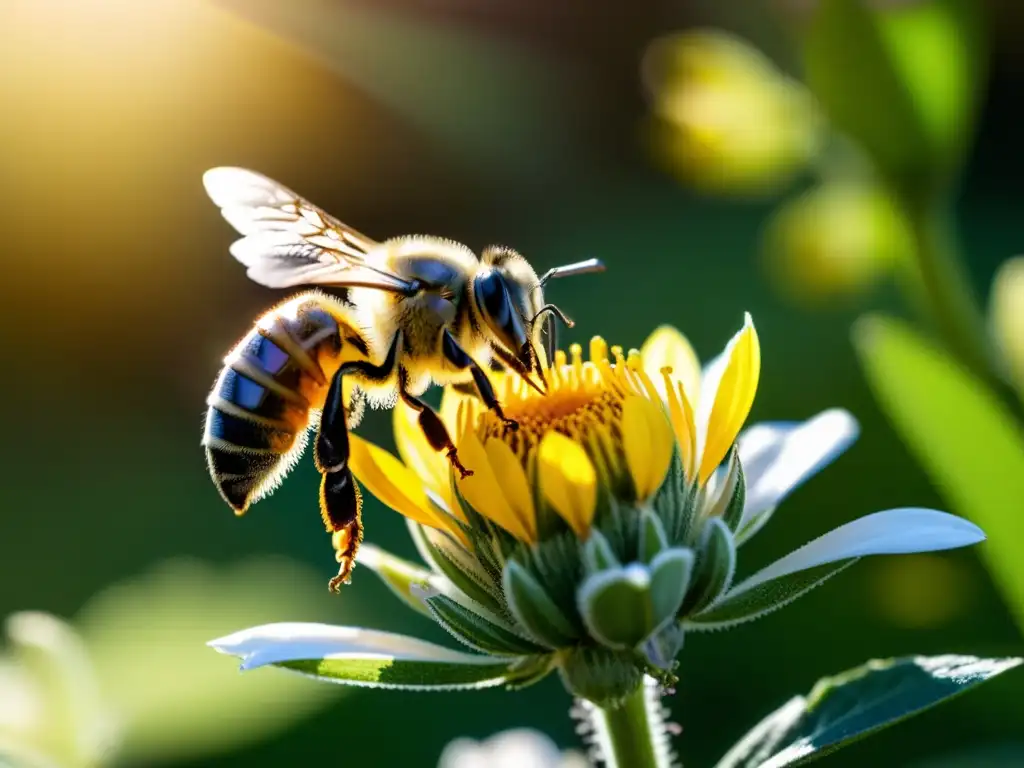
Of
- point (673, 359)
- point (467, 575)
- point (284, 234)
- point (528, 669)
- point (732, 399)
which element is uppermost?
point (284, 234)

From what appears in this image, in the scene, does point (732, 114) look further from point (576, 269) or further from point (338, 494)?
point (338, 494)

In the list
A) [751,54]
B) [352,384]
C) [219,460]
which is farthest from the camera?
[751,54]

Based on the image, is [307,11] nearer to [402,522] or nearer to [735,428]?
[402,522]

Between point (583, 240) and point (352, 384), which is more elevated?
point (583, 240)

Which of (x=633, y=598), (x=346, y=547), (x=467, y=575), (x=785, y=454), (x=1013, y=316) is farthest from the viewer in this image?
(x=1013, y=316)

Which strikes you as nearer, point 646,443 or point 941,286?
point 646,443

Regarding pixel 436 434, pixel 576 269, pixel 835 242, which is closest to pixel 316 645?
pixel 436 434

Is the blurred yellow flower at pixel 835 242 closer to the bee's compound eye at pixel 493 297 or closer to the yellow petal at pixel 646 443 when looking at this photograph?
the bee's compound eye at pixel 493 297

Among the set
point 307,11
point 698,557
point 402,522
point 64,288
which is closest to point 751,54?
point 402,522
